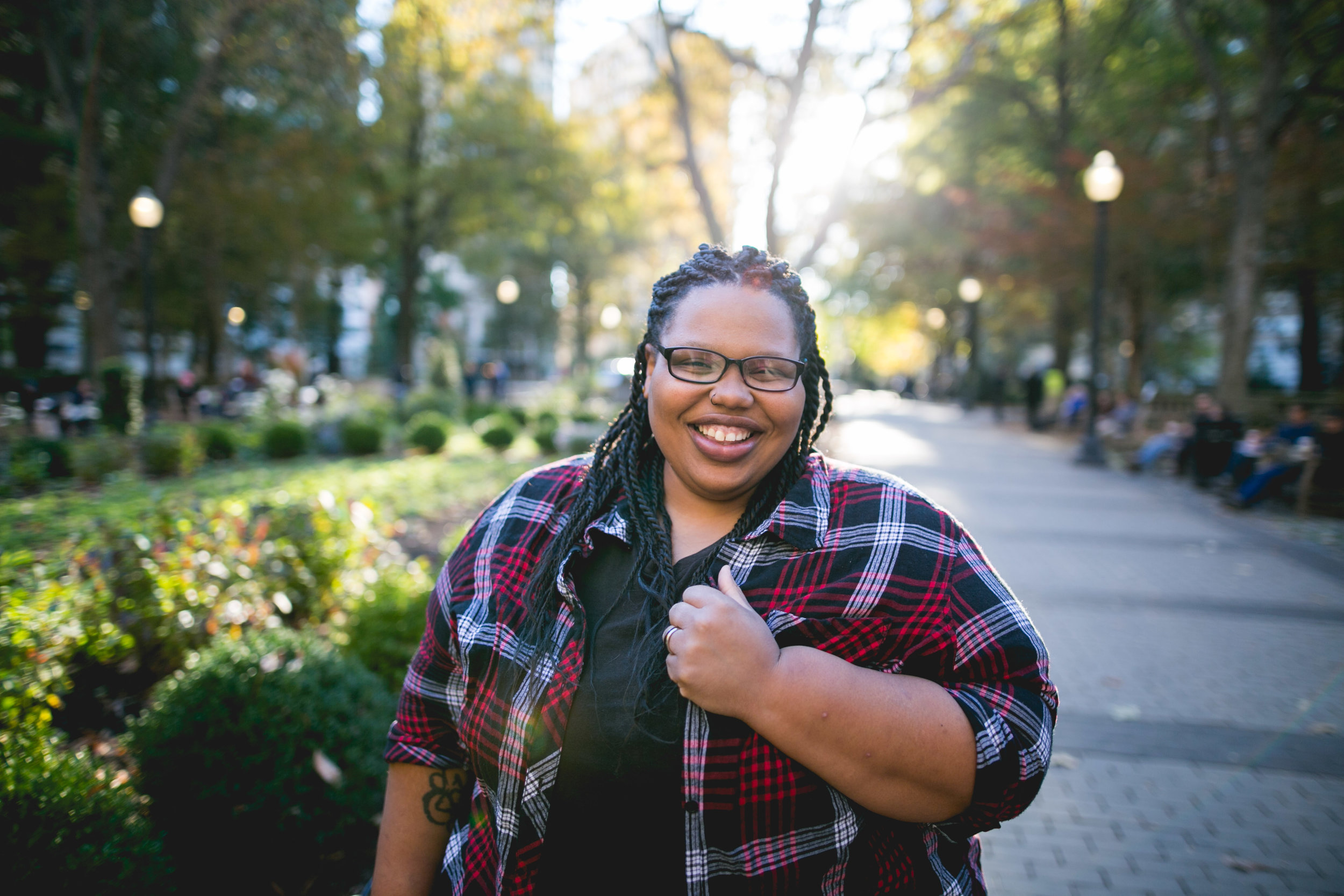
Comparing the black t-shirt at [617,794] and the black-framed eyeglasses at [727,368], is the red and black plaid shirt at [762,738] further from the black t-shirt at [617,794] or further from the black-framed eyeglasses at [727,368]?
the black-framed eyeglasses at [727,368]

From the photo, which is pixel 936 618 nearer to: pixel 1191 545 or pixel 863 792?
pixel 863 792

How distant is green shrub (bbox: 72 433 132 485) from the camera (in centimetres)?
924

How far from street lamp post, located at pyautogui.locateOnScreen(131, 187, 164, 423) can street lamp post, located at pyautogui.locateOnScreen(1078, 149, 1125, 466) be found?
17.0 meters

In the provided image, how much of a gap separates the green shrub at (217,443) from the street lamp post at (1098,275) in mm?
14367

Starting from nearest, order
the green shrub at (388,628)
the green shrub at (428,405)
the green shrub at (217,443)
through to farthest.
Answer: the green shrub at (388,628) → the green shrub at (217,443) → the green shrub at (428,405)

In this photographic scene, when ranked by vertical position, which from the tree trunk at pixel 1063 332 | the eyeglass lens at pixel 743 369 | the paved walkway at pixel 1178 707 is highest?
the tree trunk at pixel 1063 332

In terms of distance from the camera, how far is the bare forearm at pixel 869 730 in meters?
1.29

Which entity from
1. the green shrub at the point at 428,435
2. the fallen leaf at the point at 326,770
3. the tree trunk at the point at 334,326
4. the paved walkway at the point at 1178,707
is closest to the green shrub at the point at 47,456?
the green shrub at the point at 428,435

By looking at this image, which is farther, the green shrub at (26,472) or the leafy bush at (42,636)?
the green shrub at (26,472)

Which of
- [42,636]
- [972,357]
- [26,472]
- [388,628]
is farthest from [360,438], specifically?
[972,357]

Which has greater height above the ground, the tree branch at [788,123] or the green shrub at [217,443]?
the tree branch at [788,123]

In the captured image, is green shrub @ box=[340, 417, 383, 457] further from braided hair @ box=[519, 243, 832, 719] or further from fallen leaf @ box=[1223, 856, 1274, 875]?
fallen leaf @ box=[1223, 856, 1274, 875]

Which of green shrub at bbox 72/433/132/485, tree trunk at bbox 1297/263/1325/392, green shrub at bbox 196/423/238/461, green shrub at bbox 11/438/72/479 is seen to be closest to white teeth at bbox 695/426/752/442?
green shrub at bbox 11/438/72/479

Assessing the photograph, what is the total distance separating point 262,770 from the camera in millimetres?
2410
